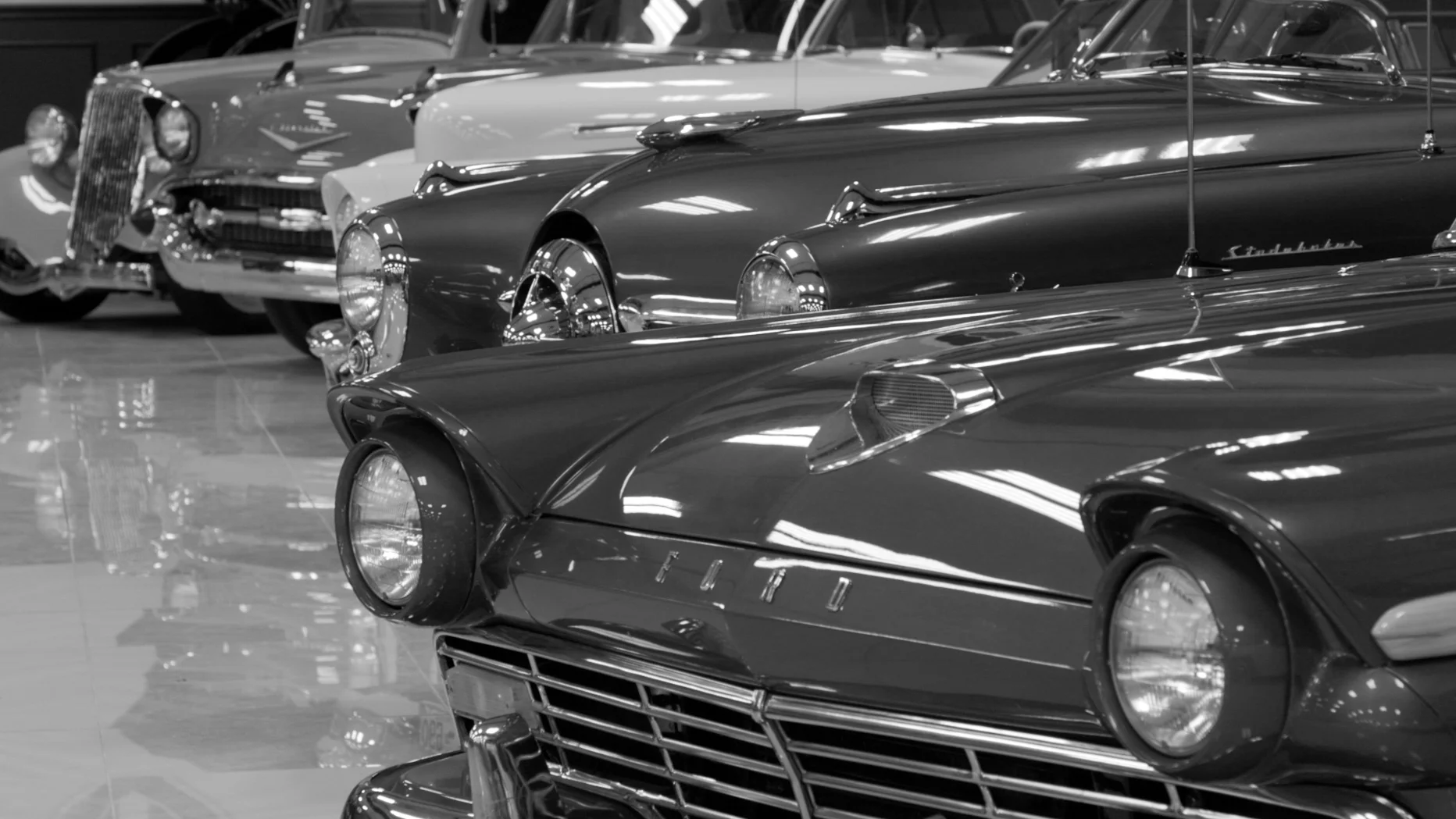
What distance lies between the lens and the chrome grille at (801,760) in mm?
1270

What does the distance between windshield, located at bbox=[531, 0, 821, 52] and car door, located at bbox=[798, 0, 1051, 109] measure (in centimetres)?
23

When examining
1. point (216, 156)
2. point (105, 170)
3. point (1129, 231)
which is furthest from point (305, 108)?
point (1129, 231)

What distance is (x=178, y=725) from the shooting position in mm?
3289

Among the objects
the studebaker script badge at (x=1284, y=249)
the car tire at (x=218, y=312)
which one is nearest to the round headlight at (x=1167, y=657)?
the studebaker script badge at (x=1284, y=249)

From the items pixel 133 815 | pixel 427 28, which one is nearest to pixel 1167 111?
pixel 133 815

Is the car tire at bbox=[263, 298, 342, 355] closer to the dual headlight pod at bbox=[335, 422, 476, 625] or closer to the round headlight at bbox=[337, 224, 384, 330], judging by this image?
the round headlight at bbox=[337, 224, 384, 330]

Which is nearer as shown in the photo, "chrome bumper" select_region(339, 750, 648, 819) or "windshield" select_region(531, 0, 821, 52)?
"chrome bumper" select_region(339, 750, 648, 819)

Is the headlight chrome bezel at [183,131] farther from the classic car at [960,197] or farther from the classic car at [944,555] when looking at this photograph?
the classic car at [944,555]

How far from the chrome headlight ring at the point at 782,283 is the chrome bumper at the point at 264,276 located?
4601 mm

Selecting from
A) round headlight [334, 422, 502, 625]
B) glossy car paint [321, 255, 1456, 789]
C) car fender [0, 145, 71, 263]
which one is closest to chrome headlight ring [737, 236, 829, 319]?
glossy car paint [321, 255, 1456, 789]

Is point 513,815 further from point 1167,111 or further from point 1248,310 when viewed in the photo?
point 1167,111

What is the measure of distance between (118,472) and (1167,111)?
3755 mm

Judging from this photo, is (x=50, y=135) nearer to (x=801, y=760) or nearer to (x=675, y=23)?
(x=675, y=23)

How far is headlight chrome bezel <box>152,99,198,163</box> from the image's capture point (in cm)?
793
